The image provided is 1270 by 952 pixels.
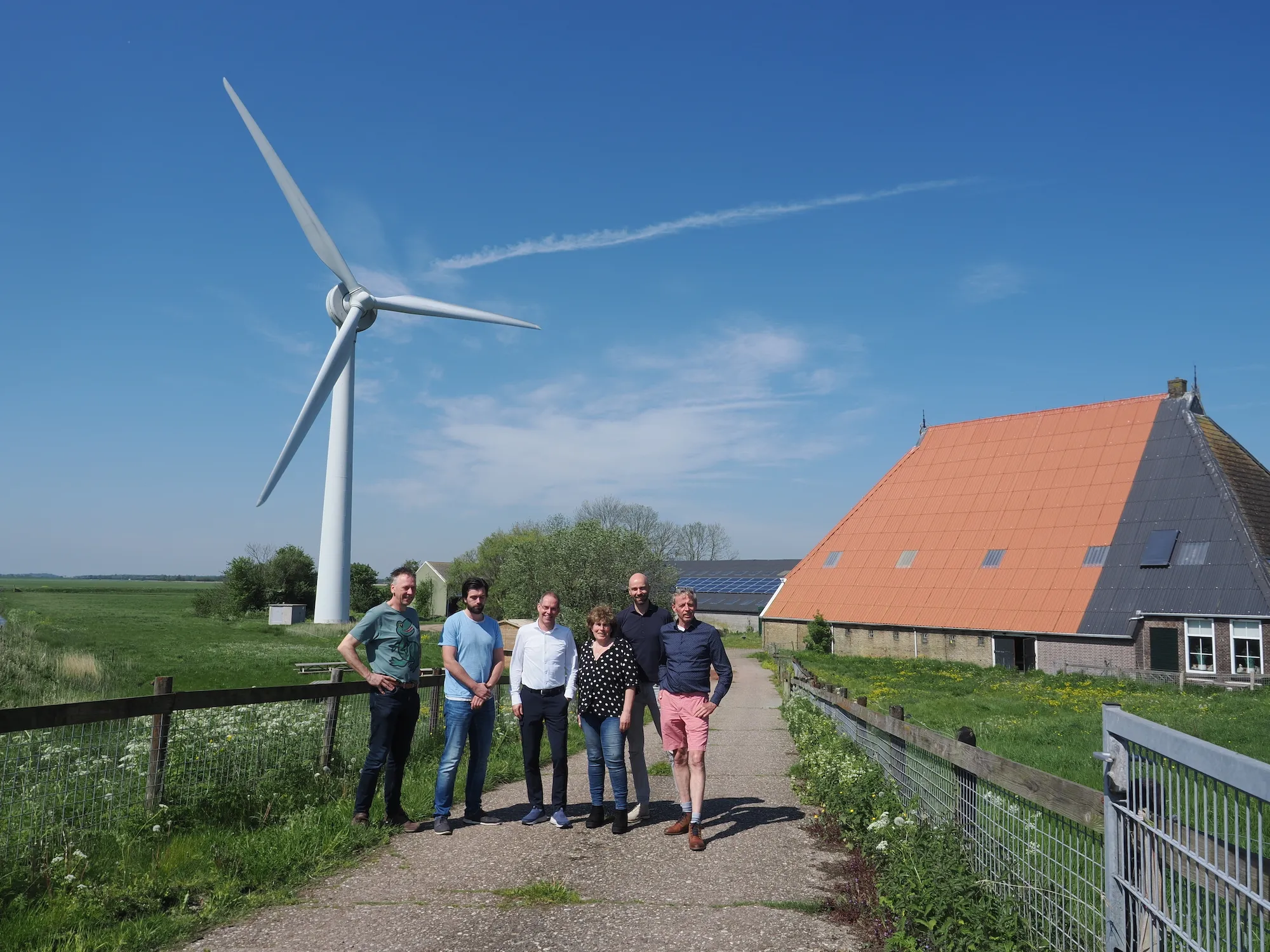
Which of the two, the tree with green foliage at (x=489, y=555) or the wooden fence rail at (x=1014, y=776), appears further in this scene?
the tree with green foliage at (x=489, y=555)

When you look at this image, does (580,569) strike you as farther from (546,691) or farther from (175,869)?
(175,869)

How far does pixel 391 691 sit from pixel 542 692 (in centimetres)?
120

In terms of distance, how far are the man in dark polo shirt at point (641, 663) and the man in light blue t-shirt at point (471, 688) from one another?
107 centimetres

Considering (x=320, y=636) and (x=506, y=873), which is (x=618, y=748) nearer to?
(x=506, y=873)

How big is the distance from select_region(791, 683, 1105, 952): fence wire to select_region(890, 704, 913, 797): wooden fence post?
18 centimetres

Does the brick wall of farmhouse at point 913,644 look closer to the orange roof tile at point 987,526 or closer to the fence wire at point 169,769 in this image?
the orange roof tile at point 987,526

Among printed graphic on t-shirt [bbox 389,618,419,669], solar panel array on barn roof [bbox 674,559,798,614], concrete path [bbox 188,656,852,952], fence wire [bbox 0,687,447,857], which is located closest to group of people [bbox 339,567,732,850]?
printed graphic on t-shirt [bbox 389,618,419,669]

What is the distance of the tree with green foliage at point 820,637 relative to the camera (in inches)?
1606

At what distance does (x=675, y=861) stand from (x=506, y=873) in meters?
1.15

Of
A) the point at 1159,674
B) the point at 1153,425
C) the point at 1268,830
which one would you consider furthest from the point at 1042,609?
the point at 1268,830

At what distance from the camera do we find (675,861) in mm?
6133

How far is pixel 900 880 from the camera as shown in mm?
4961

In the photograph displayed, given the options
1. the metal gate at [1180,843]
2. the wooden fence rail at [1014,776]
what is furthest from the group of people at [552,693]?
the metal gate at [1180,843]

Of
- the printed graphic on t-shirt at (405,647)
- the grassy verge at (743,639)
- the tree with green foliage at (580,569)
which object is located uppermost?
the tree with green foliage at (580,569)
